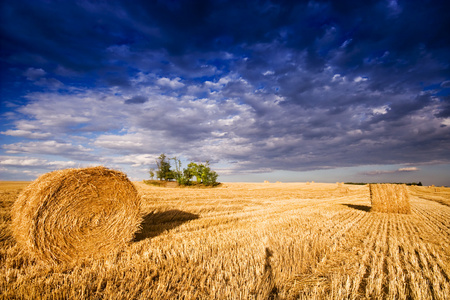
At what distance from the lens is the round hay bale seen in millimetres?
4680

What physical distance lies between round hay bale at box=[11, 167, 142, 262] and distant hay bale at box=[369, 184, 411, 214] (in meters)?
11.6

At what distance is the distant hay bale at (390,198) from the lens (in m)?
11.8

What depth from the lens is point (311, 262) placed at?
432cm

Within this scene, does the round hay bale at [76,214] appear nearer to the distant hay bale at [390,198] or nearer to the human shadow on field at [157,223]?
the human shadow on field at [157,223]

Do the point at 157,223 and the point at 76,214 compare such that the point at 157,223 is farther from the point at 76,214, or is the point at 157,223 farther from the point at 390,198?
the point at 390,198

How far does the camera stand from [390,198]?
1215 cm

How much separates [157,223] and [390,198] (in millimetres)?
11051

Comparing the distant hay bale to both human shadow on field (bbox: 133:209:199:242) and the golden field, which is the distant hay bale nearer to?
the golden field

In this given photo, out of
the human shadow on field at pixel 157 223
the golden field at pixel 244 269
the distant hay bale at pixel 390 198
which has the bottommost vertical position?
the golden field at pixel 244 269

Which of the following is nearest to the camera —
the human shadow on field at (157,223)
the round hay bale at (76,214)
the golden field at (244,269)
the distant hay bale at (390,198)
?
the golden field at (244,269)

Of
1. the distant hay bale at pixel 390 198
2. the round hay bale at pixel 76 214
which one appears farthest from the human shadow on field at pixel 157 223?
the distant hay bale at pixel 390 198

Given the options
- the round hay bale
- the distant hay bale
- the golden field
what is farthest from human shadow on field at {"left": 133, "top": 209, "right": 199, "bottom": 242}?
the distant hay bale

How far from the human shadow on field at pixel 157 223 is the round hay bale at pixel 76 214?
2.14ft

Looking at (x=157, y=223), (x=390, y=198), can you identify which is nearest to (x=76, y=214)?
(x=157, y=223)
